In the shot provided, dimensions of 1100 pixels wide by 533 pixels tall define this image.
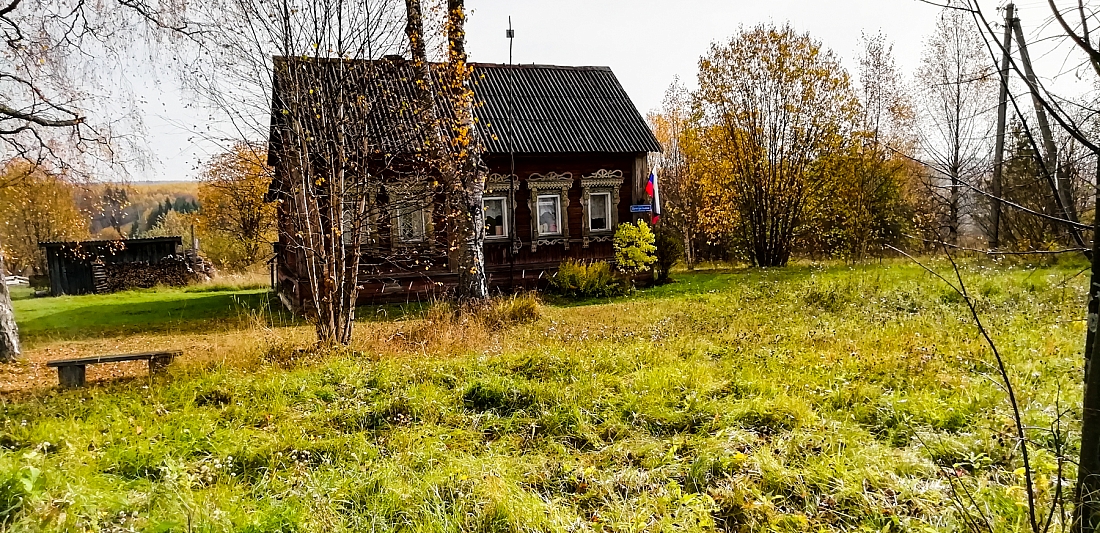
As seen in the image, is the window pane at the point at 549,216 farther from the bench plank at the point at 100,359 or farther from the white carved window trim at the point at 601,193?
the bench plank at the point at 100,359

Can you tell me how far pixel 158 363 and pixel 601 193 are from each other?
1129 cm

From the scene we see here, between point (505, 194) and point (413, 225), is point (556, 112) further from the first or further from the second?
point (413, 225)

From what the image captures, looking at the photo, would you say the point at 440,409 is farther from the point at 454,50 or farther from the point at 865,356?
the point at 454,50

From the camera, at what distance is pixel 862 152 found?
19.2 metres

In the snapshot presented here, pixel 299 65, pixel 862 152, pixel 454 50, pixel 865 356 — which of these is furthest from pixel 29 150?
pixel 862 152

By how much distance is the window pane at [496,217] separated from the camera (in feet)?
49.9

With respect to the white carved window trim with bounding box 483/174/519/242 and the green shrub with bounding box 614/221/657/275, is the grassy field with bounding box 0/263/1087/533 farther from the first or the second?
the white carved window trim with bounding box 483/174/519/242

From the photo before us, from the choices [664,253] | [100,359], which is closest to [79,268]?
[100,359]

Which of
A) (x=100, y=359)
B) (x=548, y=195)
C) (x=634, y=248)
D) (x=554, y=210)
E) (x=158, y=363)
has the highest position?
(x=548, y=195)

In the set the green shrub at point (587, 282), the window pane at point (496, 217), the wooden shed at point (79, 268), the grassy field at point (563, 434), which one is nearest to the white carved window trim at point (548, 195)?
the window pane at point (496, 217)

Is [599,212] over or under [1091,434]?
over

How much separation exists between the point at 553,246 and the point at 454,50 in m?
6.47

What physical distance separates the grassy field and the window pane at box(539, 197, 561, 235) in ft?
25.4

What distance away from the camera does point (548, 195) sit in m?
15.5
